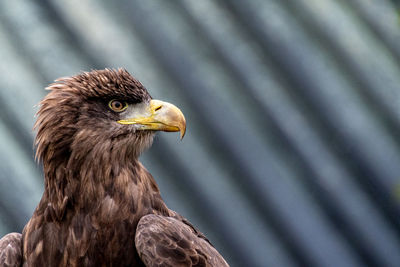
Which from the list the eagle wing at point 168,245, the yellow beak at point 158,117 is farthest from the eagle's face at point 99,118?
the eagle wing at point 168,245

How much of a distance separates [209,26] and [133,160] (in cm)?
81

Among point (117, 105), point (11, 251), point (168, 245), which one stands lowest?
point (168, 245)

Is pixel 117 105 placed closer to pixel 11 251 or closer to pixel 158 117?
pixel 158 117

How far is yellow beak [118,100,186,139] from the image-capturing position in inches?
77.2

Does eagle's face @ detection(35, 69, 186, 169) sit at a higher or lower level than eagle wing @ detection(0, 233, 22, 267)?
higher

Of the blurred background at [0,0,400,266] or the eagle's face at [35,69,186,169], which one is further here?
the blurred background at [0,0,400,266]

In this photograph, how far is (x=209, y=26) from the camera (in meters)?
2.44

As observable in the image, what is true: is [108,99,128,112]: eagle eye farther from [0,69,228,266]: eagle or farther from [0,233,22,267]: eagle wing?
[0,233,22,267]: eagle wing

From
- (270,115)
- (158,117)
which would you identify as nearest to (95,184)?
(158,117)

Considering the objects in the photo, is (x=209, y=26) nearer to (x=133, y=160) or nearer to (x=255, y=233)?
(x=133, y=160)

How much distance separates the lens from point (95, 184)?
1.96 meters

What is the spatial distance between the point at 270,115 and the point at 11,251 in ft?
4.34

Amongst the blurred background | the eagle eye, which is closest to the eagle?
the eagle eye

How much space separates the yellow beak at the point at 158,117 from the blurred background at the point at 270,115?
0.42m
